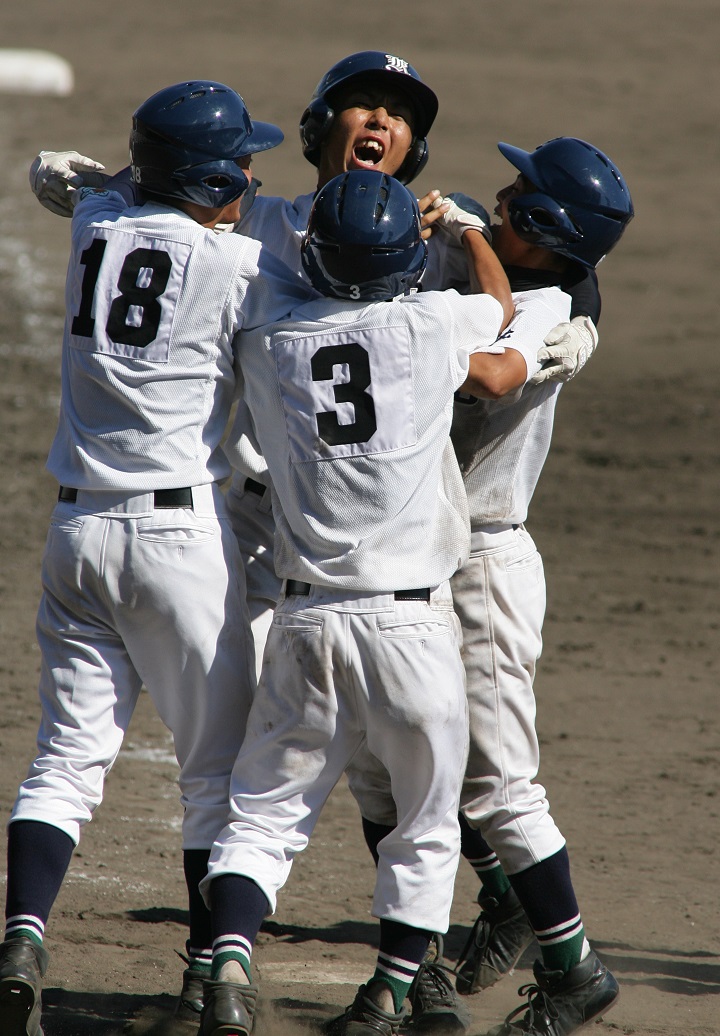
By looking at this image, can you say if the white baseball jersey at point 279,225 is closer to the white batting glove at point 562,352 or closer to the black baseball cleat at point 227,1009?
the white batting glove at point 562,352

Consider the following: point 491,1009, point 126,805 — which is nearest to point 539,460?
point 491,1009

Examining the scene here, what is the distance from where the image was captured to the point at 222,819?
2861 millimetres

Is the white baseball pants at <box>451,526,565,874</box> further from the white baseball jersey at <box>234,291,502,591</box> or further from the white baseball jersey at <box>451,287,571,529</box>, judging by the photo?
the white baseball jersey at <box>234,291,502,591</box>

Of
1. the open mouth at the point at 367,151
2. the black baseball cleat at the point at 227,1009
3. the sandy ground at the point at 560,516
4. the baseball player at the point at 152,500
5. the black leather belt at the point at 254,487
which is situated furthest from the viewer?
the sandy ground at the point at 560,516

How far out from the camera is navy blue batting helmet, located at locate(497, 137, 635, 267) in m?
3.10

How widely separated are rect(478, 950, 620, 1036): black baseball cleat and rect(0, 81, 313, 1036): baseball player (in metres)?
0.84

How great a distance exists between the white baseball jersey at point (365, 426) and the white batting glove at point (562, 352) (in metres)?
0.25

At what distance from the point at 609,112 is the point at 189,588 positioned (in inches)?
566

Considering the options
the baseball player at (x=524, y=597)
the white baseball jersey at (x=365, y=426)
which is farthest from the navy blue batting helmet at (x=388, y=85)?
the white baseball jersey at (x=365, y=426)

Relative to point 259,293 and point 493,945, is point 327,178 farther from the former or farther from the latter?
point 493,945


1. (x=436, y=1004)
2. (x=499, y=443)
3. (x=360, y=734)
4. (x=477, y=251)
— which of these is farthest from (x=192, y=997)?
(x=477, y=251)

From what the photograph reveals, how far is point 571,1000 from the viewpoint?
119 inches

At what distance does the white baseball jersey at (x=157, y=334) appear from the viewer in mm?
2754

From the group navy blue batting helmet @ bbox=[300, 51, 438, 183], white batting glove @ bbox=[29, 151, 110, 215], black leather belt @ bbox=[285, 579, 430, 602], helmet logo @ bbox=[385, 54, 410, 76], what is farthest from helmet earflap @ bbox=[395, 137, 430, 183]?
black leather belt @ bbox=[285, 579, 430, 602]
